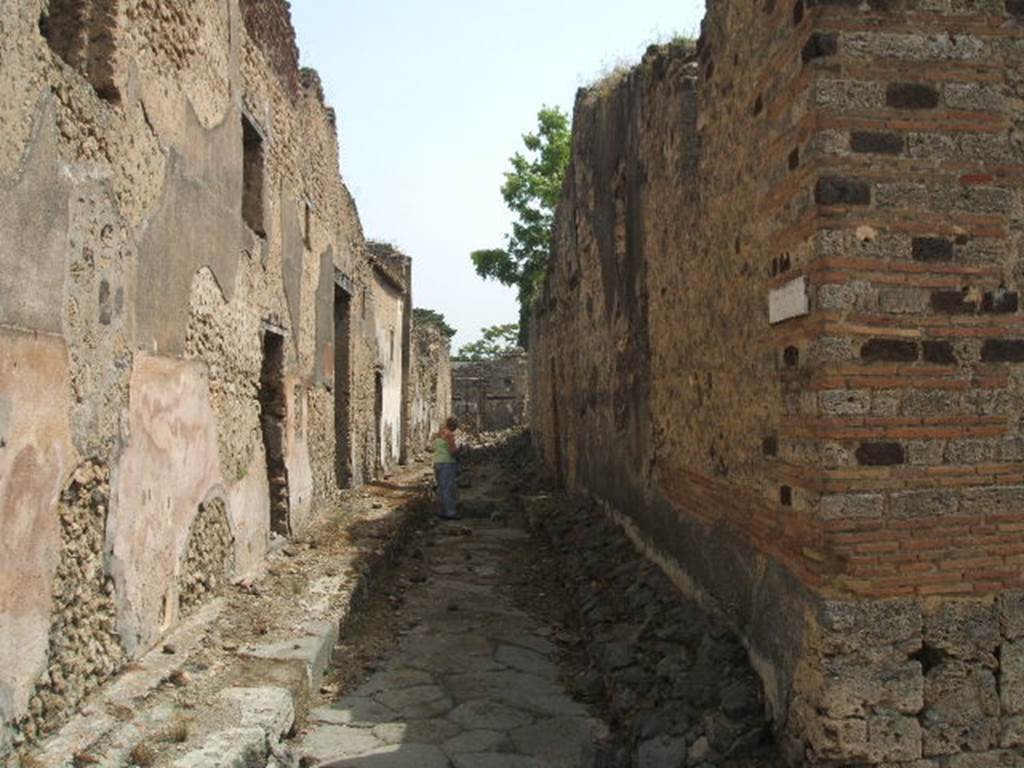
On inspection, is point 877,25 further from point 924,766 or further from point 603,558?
point 603,558

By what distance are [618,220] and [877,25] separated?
424 centimetres

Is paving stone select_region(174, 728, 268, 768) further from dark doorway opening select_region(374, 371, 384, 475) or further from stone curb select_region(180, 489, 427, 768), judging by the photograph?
dark doorway opening select_region(374, 371, 384, 475)

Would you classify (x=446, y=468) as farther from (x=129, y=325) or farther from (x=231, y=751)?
(x=231, y=751)

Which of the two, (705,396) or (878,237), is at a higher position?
(878,237)

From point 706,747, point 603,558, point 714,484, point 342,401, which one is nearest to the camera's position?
point 706,747

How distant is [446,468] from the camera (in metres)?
10.5

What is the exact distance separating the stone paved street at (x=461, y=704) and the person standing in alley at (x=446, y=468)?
3505mm

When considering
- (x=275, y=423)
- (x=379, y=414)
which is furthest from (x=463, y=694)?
(x=379, y=414)

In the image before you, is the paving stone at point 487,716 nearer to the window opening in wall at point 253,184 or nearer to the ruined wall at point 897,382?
the ruined wall at point 897,382

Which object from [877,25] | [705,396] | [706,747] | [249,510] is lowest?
[706,747]

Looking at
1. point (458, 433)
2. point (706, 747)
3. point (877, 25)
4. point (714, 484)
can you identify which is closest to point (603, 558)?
point (714, 484)

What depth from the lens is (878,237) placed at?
311 cm

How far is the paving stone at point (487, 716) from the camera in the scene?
434 centimetres

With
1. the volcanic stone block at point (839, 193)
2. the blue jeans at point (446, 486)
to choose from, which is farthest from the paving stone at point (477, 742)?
the blue jeans at point (446, 486)
